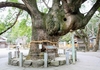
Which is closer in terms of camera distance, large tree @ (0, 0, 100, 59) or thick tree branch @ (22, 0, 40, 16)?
large tree @ (0, 0, 100, 59)

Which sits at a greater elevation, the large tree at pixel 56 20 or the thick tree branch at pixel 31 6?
the thick tree branch at pixel 31 6

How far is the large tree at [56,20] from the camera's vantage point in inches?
302

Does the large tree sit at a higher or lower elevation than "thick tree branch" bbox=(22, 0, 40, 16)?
lower

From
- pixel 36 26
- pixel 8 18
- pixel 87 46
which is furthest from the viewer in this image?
pixel 87 46

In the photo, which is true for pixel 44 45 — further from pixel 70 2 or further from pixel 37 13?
pixel 70 2

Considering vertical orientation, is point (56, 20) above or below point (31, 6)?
below

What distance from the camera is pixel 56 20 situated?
313 inches

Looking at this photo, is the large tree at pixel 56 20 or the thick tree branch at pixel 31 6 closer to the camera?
the large tree at pixel 56 20

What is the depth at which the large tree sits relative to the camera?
25.2 feet

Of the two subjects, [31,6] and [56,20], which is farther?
[31,6]

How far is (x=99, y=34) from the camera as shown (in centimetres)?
1895

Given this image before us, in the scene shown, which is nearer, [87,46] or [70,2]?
[70,2]

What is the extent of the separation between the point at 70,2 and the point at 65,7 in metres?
0.65

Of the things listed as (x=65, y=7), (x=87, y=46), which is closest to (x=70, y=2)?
(x=65, y=7)
